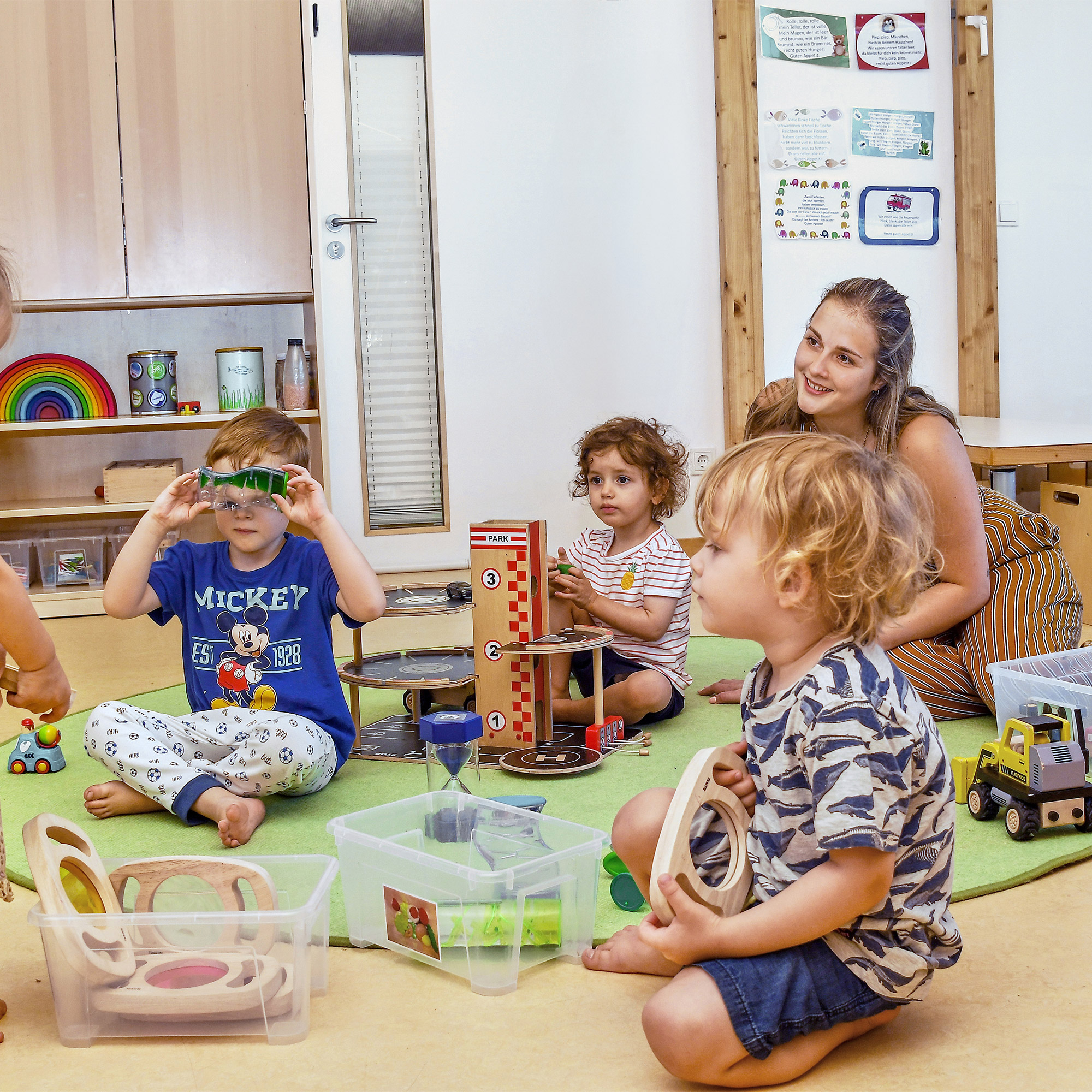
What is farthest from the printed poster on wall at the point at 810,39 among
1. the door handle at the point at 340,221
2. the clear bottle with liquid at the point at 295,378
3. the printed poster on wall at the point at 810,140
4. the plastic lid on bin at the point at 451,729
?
the plastic lid on bin at the point at 451,729

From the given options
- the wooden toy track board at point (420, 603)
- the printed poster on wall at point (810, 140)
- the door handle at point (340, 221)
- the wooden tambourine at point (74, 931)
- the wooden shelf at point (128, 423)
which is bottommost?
the wooden tambourine at point (74, 931)

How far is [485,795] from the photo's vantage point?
66.6 inches

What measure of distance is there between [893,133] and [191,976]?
3528mm

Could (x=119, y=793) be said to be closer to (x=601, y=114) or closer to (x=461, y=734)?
(x=461, y=734)

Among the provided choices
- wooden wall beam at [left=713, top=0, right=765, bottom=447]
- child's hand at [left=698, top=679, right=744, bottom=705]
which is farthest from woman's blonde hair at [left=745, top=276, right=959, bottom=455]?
wooden wall beam at [left=713, top=0, right=765, bottom=447]

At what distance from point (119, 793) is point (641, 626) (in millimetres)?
875

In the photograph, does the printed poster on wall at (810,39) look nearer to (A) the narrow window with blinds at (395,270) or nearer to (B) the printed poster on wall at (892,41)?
(B) the printed poster on wall at (892,41)

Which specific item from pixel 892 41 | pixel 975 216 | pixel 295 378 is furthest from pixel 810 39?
pixel 295 378

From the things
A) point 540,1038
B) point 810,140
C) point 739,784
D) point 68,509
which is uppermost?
point 810,140

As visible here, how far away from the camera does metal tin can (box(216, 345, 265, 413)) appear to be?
3404 mm

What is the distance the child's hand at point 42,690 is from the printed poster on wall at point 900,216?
3250 mm

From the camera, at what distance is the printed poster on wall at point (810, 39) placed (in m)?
3.72

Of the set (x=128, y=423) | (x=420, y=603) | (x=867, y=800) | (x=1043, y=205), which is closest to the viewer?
(x=867, y=800)

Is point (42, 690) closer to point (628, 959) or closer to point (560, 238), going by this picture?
point (628, 959)
